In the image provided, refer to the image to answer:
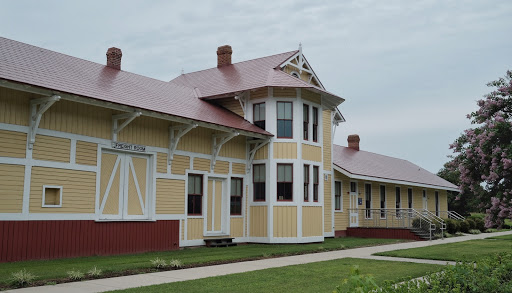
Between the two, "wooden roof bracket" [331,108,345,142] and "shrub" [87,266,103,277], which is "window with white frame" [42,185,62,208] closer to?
"shrub" [87,266,103,277]

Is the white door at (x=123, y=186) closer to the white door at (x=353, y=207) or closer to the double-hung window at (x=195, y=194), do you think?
the double-hung window at (x=195, y=194)

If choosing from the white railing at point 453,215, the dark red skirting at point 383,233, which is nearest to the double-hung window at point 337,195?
the dark red skirting at point 383,233

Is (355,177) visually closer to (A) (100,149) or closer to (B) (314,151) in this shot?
(B) (314,151)

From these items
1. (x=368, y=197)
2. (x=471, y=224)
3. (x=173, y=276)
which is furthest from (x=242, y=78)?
(x=471, y=224)

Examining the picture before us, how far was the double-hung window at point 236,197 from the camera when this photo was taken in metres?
20.5

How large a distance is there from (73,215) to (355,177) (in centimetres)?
1620

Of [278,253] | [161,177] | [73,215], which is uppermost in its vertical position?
[161,177]

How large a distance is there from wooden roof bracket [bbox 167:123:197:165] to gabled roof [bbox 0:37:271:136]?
45cm

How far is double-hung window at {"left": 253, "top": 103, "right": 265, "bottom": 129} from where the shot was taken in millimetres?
21188

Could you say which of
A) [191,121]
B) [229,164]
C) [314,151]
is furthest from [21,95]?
[314,151]

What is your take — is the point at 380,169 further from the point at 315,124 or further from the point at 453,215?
the point at 315,124

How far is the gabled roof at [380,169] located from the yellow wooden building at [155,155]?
1.89m

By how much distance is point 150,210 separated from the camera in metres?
16.9

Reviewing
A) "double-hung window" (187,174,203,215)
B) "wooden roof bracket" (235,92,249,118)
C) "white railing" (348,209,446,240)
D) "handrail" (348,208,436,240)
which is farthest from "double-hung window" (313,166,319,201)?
"white railing" (348,209,446,240)
